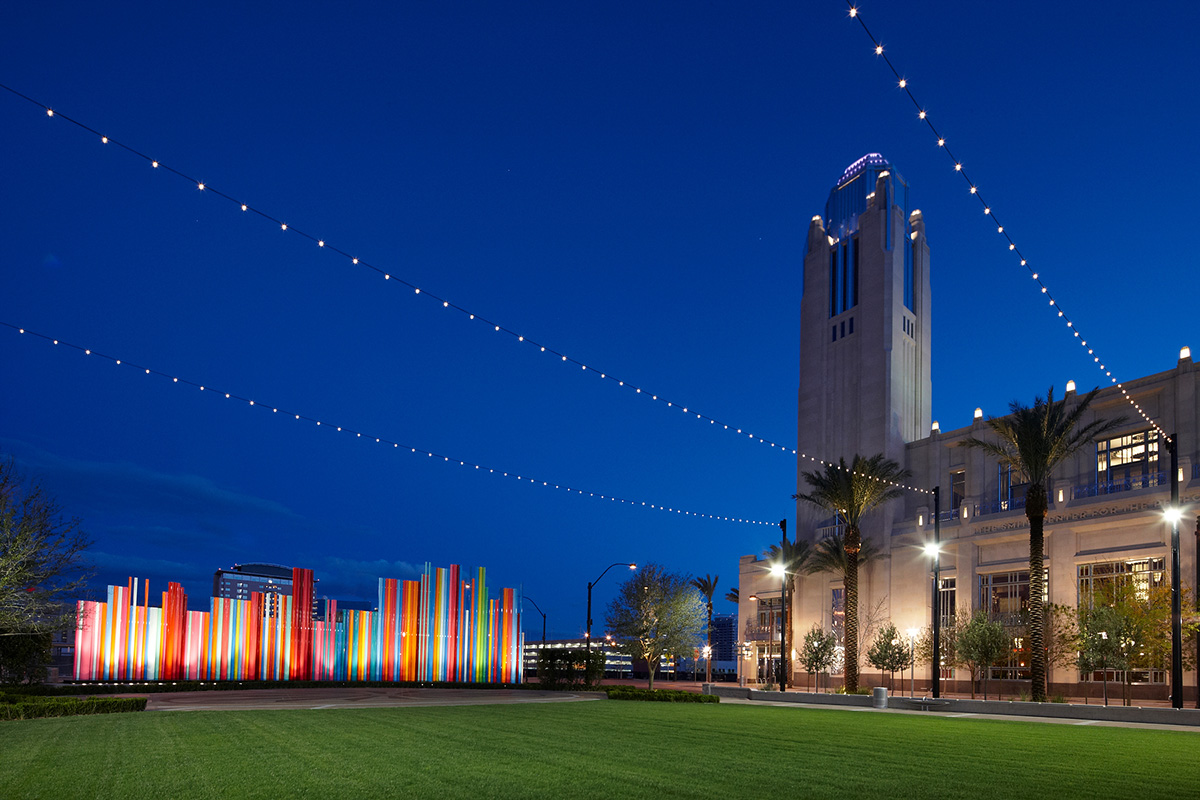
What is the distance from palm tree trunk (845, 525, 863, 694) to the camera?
155 feet

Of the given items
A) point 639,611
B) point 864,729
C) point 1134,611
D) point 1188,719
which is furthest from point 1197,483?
point 639,611

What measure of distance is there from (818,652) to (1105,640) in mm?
20870

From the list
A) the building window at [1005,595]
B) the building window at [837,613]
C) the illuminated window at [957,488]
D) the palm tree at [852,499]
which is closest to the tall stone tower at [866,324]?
the illuminated window at [957,488]

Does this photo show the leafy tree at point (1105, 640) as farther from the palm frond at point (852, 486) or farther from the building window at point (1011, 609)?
the palm frond at point (852, 486)

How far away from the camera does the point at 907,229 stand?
71875 millimetres

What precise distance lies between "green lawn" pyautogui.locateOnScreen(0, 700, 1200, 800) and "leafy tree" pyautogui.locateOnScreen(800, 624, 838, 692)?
3194 centimetres

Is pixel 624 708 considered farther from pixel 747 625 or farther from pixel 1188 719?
pixel 747 625

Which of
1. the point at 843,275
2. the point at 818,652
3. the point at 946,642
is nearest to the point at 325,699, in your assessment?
the point at 818,652

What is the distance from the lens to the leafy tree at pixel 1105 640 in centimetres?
3703

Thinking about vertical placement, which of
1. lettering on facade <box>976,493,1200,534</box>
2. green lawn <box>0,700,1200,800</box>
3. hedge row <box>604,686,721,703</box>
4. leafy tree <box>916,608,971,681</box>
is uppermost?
lettering on facade <box>976,493,1200,534</box>

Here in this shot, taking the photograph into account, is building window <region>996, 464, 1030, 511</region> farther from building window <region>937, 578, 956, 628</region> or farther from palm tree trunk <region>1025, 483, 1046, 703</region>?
palm tree trunk <region>1025, 483, 1046, 703</region>

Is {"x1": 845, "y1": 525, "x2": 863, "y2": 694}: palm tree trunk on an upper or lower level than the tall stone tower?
lower

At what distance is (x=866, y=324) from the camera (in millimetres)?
67625

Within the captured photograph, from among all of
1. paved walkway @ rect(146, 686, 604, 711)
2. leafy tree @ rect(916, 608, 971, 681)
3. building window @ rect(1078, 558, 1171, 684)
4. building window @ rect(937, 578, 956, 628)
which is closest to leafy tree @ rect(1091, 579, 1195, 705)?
building window @ rect(1078, 558, 1171, 684)
